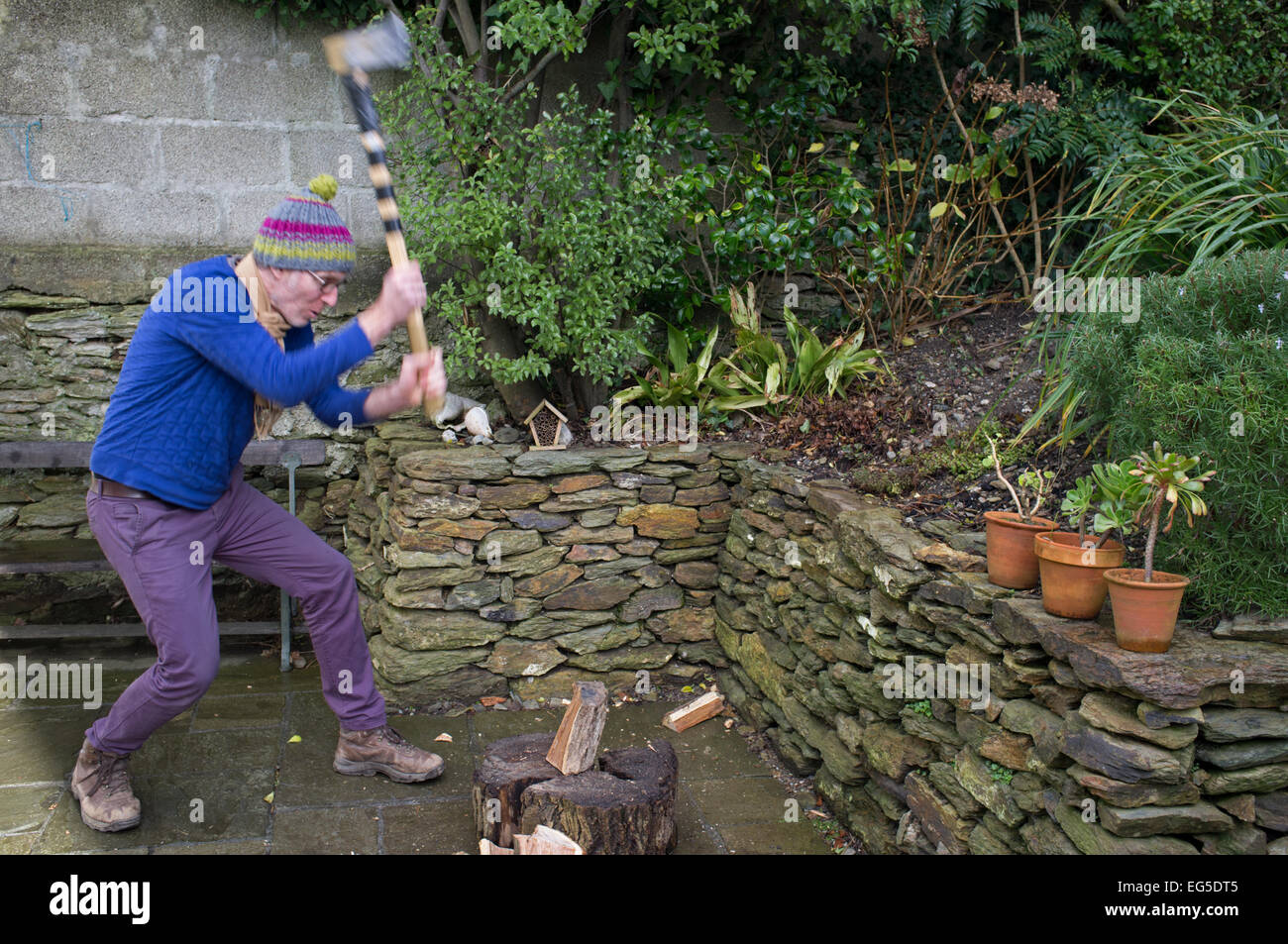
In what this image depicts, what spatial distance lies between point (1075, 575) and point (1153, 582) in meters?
0.25

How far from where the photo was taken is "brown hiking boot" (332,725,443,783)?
3703 millimetres

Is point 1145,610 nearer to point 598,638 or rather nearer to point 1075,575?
point 1075,575

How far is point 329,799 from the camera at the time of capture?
3.57 meters

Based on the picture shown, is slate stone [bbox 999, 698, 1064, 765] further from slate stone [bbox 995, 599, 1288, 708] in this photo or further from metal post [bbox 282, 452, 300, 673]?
metal post [bbox 282, 452, 300, 673]

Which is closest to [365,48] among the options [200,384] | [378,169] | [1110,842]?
[378,169]

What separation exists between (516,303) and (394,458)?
0.93m

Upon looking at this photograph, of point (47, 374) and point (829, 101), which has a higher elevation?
point (829, 101)

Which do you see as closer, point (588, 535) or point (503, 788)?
point (503, 788)

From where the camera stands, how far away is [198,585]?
3.08 m

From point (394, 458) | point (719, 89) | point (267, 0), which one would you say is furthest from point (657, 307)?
point (267, 0)

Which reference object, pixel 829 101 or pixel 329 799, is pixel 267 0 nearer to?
pixel 829 101

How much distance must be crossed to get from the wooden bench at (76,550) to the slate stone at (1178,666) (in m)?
3.35

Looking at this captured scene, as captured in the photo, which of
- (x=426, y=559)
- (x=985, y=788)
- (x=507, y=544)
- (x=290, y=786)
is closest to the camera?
(x=985, y=788)

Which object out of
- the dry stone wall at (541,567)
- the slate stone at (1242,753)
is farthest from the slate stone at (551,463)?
the slate stone at (1242,753)
